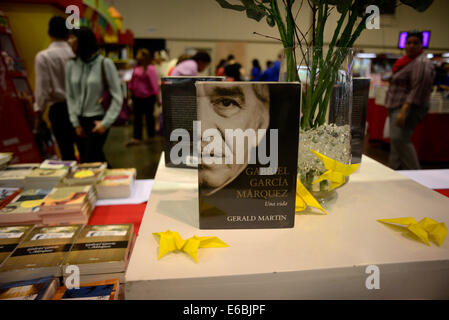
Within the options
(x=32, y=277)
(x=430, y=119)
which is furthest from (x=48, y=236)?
(x=430, y=119)

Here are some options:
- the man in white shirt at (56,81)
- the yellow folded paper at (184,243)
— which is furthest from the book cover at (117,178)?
the man in white shirt at (56,81)

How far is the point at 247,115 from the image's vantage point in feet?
1.99

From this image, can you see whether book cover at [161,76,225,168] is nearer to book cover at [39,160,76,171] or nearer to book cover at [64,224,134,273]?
book cover at [64,224,134,273]

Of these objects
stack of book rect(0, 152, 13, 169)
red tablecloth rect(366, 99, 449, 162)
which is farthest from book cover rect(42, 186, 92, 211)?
red tablecloth rect(366, 99, 449, 162)

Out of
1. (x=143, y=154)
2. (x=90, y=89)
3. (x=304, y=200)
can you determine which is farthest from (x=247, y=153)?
(x=143, y=154)

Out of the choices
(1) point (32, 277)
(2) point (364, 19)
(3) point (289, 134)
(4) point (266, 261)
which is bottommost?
(1) point (32, 277)

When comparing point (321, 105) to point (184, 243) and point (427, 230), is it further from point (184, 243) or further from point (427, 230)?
point (184, 243)

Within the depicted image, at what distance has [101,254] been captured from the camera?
845 mm

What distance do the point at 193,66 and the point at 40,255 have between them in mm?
3118

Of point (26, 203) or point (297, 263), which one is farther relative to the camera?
point (26, 203)

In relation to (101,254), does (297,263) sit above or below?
above

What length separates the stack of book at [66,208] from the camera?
3.53 ft
